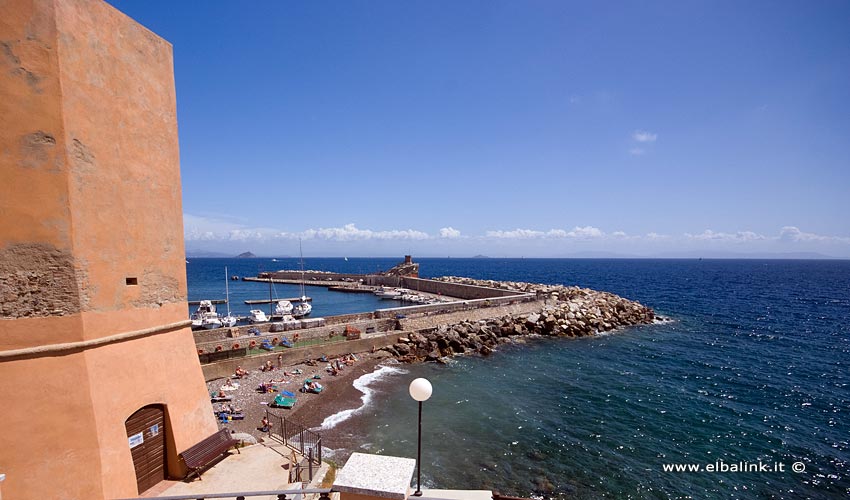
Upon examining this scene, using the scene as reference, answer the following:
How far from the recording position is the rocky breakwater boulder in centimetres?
2584

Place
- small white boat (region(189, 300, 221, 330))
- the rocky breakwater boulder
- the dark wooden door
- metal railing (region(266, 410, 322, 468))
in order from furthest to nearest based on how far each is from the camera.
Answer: small white boat (region(189, 300, 221, 330))
the rocky breakwater boulder
metal railing (region(266, 410, 322, 468))
the dark wooden door

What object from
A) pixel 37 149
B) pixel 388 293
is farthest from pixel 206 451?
pixel 388 293

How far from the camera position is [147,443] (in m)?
8.35

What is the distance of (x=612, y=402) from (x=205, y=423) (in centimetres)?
1763

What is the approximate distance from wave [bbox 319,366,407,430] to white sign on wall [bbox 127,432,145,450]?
25.4 ft

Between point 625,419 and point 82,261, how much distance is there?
19.5 m

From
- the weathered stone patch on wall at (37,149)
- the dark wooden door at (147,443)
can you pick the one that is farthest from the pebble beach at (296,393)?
the weathered stone patch on wall at (37,149)

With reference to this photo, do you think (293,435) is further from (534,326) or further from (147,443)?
→ (534,326)

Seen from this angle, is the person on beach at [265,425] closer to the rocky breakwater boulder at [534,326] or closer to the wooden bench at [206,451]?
the wooden bench at [206,451]

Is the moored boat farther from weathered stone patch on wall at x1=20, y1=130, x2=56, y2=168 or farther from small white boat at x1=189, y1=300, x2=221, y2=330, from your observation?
small white boat at x1=189, y1=300, x2=221, y2=330

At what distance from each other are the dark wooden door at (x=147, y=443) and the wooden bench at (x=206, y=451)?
20.2 inches

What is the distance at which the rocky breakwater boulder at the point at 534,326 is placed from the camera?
25844 mm

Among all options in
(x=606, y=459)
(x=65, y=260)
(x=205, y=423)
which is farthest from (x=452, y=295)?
(x=65, y=260)

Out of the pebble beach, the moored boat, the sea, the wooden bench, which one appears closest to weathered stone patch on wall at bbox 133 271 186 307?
the wooden bench
